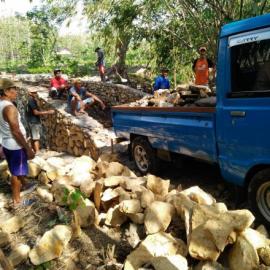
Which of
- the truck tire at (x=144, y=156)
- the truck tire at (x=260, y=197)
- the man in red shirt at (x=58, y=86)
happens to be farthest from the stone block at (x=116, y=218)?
the man in red shirt at (x=58, y=86)

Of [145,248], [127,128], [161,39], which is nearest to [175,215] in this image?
[145,248]

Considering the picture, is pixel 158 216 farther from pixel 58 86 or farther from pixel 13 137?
pixel 58 86

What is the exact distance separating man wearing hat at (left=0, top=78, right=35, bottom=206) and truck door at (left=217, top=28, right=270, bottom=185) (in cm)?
228

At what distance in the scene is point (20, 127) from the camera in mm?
4793

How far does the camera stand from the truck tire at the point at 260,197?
3727 mm

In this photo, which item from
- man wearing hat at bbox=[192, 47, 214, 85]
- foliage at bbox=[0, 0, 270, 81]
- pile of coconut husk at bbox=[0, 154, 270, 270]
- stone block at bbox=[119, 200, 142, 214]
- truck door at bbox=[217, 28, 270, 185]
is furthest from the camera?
foliage at bbox=[0, 0, 270, 81]

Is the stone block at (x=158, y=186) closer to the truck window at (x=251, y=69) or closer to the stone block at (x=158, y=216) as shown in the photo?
the stone block at (x=158, y=216)

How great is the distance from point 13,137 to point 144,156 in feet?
6.93

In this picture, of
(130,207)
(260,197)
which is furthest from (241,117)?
(130,207)

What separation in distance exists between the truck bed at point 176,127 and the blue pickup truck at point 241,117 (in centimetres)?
1

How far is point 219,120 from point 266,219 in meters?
1.08

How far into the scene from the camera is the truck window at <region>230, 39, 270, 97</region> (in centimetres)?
359

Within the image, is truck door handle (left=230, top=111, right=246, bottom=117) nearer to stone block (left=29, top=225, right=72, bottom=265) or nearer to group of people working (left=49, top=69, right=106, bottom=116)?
stone block (left=29, top=225, right=72, bottom=265)

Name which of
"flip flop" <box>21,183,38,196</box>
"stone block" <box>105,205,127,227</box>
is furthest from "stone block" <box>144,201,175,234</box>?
"flip flop" <box>21,183,38,196</box>
